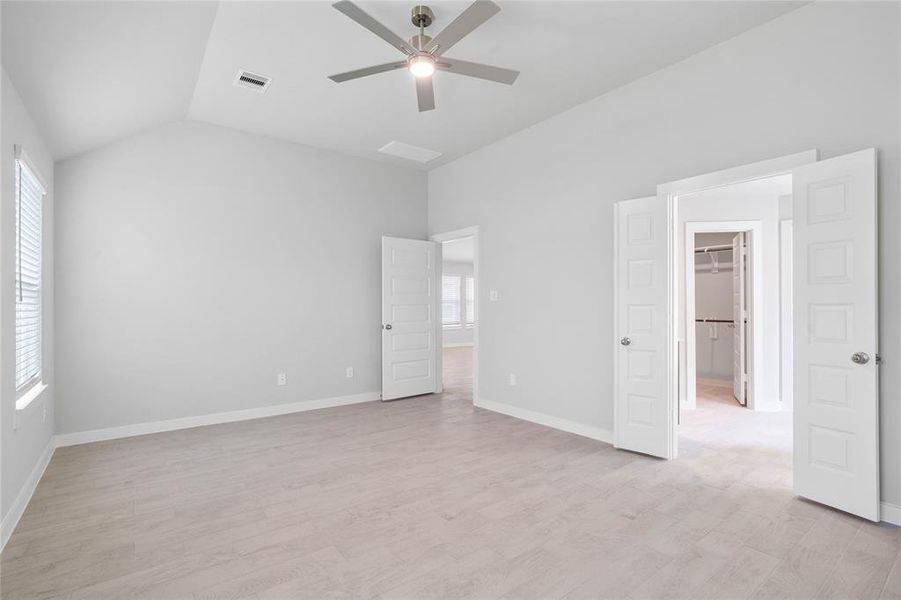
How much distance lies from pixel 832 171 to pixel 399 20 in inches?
108

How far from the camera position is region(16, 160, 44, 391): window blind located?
9.59ft

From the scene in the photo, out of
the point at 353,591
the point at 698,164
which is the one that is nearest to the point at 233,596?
the point at 353,591

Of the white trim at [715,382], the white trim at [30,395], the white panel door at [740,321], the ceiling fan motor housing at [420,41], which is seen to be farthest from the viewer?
the white trim at [715,382]

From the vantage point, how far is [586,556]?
2.22 meters

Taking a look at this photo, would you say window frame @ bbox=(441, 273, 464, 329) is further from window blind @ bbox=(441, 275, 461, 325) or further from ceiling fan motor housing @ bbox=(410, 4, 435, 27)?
ceiling fan motor housing @ bbox=(410, 4, 435, 27)

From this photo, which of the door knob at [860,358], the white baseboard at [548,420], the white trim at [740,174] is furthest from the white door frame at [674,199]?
the door knob at [860,358]

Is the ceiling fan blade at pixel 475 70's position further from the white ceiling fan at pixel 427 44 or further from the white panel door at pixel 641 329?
the white panel door at pixel 641 329

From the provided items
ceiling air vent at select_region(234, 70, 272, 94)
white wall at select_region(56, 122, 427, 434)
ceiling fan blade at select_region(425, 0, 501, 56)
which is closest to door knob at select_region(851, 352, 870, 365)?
ceiling fan blade at select_region(425, 0, 501, 56)

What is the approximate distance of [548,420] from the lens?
455cm

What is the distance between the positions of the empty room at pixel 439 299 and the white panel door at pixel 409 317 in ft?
0.13

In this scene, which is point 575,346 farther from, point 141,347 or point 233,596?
point 141,347

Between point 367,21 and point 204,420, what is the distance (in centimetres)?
402

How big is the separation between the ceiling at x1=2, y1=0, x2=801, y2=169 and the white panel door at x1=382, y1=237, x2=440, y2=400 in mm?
1788

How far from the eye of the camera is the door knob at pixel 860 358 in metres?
2.53
